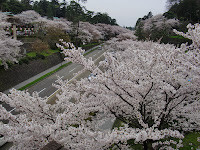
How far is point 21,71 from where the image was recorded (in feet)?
57.8

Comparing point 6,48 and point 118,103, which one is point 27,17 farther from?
point 118,103

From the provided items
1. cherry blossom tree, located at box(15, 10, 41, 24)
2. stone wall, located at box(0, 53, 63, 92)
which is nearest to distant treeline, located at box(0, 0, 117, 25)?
cherry blossom tree, located at box(15, 10, 41, 24)

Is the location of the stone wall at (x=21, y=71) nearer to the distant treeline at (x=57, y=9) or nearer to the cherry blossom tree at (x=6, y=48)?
the cherry blossom tree at (x=6, y=48)

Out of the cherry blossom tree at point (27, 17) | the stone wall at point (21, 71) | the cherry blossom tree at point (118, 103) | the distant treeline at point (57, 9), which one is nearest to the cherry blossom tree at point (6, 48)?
the stone wall at point (21, 71)

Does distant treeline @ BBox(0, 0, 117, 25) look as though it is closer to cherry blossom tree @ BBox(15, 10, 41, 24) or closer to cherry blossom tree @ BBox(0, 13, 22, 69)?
cherry blossom tree @ BBox(15, 10, 41, 24)

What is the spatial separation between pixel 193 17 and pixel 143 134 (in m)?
44.4

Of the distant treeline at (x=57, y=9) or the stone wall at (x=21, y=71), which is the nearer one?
the stone wall at (x=21, y=71)

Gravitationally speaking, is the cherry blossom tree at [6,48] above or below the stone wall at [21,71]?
above

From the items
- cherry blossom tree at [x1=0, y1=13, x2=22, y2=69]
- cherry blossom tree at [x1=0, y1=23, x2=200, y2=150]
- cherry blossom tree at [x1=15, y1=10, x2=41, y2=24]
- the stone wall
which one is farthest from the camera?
cherry blossom tree at [x1=15, y1=10, x2=41, y2=24]

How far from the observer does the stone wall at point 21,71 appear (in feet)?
49.8

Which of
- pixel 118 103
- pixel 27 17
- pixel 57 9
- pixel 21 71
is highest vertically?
pixel 57 9

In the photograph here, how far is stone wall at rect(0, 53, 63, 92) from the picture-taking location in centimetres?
1517

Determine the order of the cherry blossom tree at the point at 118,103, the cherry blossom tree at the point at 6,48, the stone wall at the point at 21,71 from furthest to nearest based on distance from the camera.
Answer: the stone wall at the point at 21,71 → the cherry blossom tree at the point at 6,48 → the cherry blossom tree at the point at 118,103

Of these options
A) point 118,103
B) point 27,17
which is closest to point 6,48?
point 118,103
